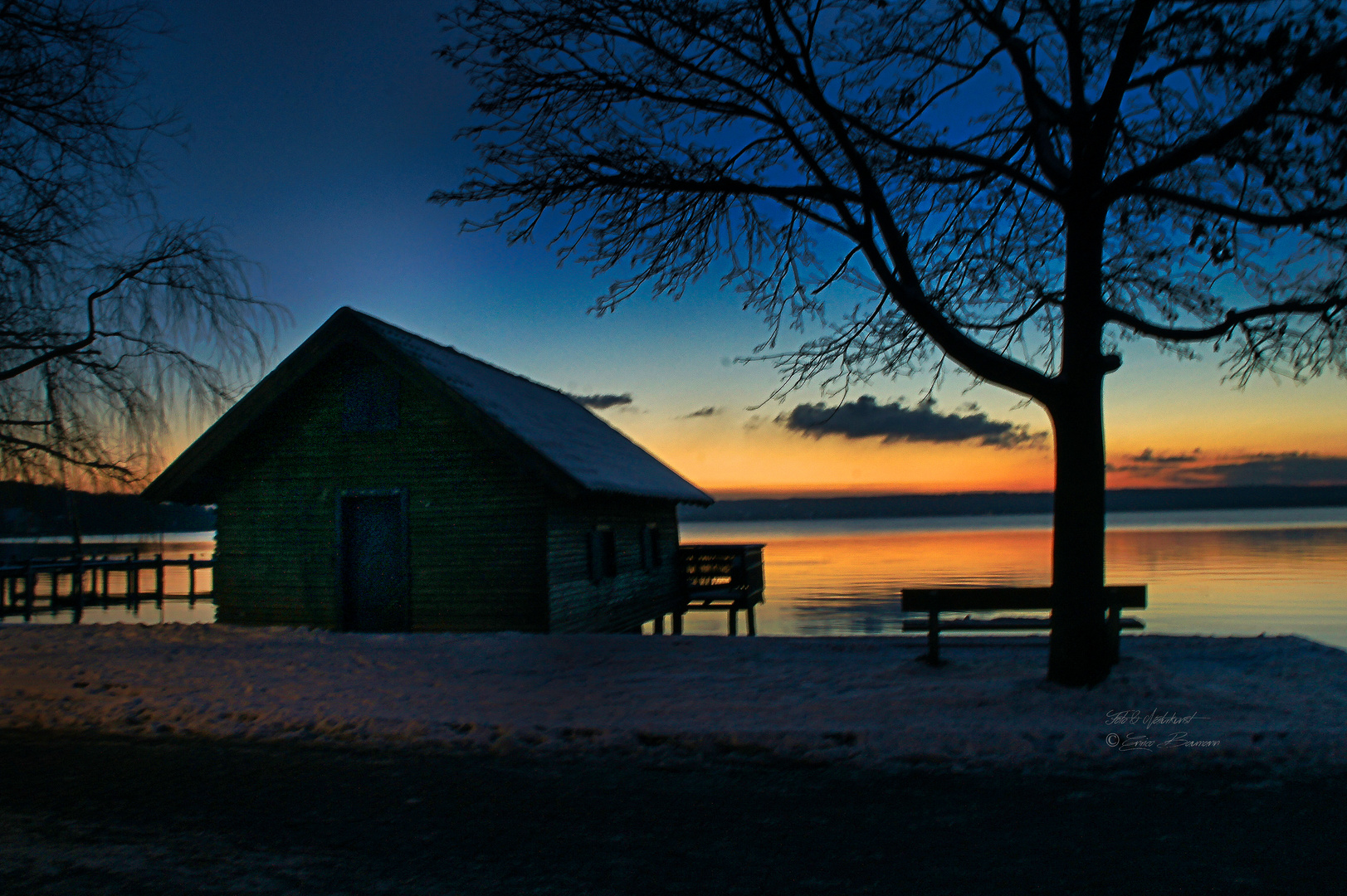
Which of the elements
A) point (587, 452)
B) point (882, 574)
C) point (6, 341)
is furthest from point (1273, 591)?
point (6, 341)

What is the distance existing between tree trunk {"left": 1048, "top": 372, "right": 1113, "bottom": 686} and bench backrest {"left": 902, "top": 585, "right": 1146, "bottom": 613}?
23.7 inches

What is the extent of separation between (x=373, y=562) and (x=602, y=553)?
194 inches

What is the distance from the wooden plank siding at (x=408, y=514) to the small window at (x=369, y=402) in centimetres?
15

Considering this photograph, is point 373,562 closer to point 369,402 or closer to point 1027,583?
point 369,402

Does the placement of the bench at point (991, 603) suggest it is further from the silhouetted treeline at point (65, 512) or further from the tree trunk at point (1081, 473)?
the silhouetted treeline at point (65, 512)

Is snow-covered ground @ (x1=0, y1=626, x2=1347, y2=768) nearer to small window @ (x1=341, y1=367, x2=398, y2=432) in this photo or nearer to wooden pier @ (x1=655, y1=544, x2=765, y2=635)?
small window @ (x1=341, y1=367, x2=398, y2=432)

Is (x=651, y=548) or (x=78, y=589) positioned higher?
(x=651, y=548)

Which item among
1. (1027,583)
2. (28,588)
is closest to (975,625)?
(28,588)

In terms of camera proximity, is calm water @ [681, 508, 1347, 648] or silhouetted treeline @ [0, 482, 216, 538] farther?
calm water @ [681, 508, 1347, 648]

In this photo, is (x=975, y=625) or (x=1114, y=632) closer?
(x=1114, y=632)

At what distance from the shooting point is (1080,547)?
903cm

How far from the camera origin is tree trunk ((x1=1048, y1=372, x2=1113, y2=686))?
8.93 metres

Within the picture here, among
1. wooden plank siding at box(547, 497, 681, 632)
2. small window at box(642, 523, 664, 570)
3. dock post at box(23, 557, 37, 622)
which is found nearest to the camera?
wooden plank siding at box(547, 497, 681, 632)

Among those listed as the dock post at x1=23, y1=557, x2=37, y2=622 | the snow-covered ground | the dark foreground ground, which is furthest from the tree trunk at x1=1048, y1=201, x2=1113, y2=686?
the dock post at x1=23, y1=557, x2=37, y2=622
